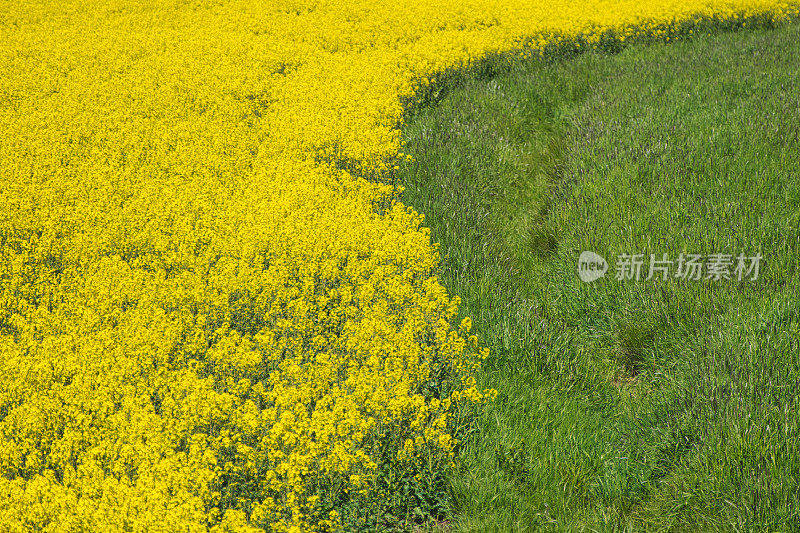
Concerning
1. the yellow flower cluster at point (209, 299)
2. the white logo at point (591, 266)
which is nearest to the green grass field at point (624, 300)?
the white logo at point (591, 266)

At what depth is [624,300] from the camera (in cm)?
507

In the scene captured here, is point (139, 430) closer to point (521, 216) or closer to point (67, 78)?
point (521, 216)

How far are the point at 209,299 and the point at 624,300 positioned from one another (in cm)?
322

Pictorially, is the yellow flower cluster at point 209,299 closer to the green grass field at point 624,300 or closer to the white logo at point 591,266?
the green grass field at point 624,300

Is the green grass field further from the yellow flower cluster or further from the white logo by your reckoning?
the yellow flower cluster

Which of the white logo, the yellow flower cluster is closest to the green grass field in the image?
the white logo

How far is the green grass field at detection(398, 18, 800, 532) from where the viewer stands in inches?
136

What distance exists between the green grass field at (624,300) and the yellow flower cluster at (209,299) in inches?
16.2

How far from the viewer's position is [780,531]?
2.96 m

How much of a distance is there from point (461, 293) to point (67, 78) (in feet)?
26.5
